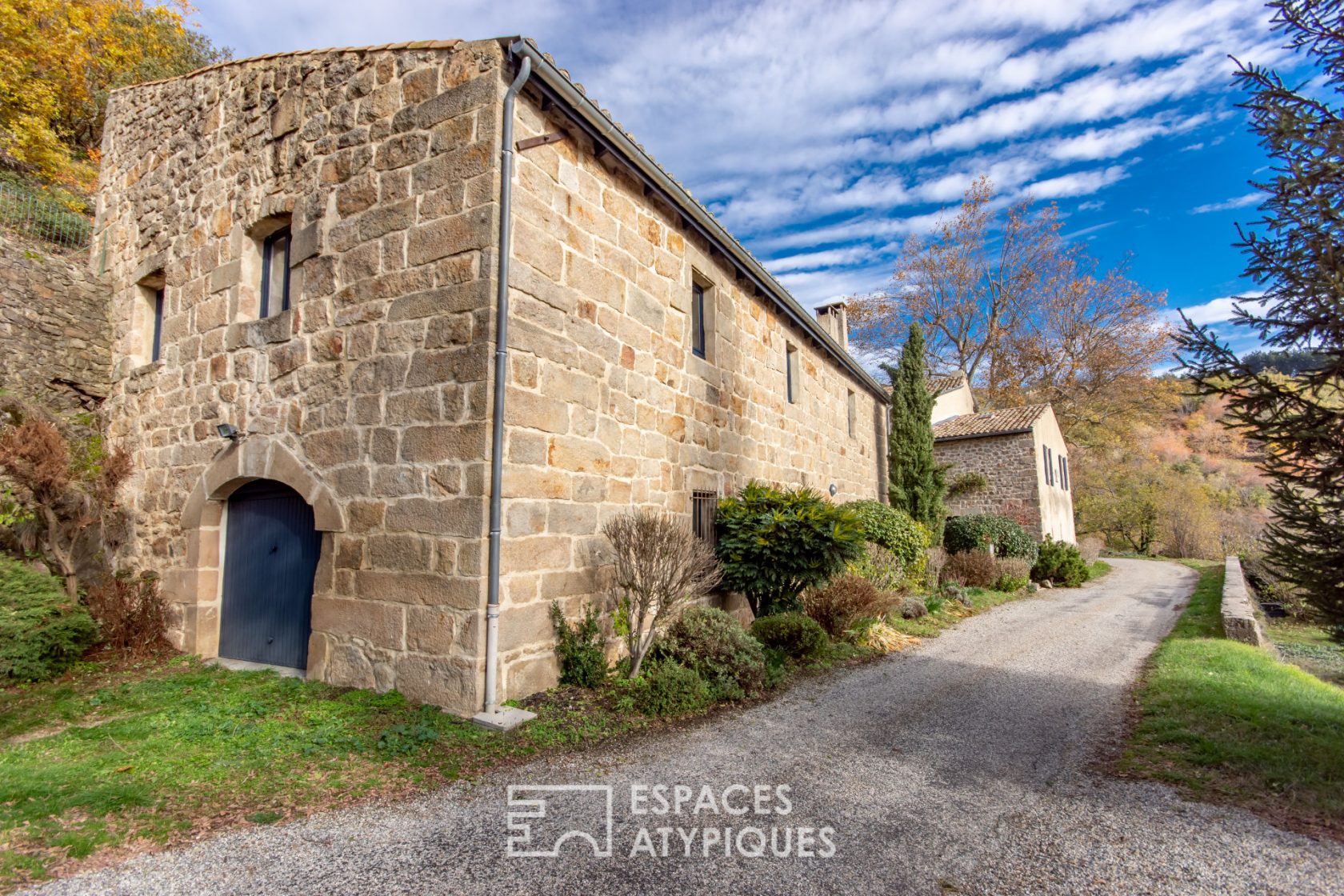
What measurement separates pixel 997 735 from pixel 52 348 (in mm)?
11038

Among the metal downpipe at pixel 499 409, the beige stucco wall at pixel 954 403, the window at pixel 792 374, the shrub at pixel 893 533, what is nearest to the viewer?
the metal downpipe at pixel 499 409

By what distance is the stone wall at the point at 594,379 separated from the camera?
17.7 ft

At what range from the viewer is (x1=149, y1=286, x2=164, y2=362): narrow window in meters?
8.40

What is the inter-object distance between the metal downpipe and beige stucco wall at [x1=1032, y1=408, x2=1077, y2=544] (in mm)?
19049

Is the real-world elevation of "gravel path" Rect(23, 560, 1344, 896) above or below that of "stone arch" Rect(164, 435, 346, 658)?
below

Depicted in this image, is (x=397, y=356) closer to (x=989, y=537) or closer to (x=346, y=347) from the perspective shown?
(x=346, y=347)

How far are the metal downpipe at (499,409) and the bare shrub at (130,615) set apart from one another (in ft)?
15.6

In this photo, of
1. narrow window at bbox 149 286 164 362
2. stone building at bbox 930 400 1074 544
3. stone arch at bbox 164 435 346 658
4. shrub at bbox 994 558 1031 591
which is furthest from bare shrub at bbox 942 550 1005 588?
narrow window at bbox 149 286 164 362

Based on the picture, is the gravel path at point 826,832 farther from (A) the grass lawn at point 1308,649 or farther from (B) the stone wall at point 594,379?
(A) the grass lawn at point 1308,649

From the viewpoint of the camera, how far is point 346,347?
5.94 metres

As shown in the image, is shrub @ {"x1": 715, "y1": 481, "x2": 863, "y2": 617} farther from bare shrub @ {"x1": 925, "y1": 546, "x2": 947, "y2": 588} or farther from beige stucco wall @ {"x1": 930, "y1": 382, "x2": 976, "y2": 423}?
beige stucco wall @ {"x1": 930, "y1": 382, "x2": 976, "y2": 423}

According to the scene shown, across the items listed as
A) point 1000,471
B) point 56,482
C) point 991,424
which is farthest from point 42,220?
point 991,424

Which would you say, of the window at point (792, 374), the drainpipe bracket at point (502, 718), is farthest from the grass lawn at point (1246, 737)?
the window at point (792, 374)

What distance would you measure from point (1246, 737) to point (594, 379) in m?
5.67
